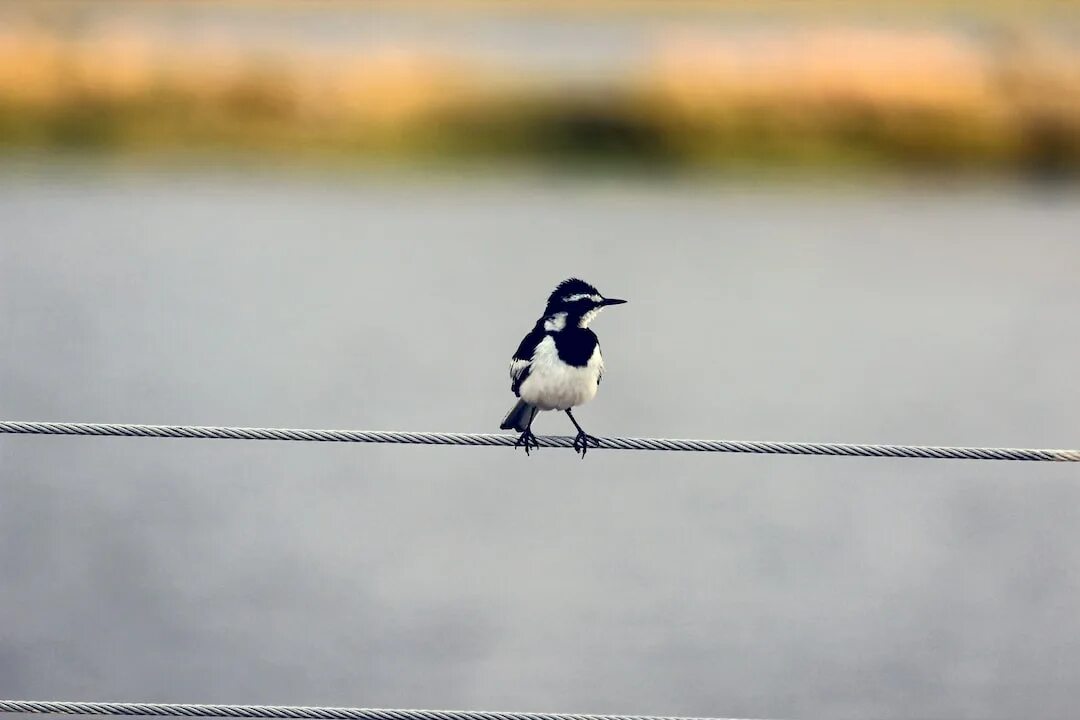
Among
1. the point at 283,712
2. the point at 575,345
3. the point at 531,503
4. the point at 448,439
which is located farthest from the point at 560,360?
the point at 531,503

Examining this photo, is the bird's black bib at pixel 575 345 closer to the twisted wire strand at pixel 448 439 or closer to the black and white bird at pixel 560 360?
the black and white bird at pixel 560 360

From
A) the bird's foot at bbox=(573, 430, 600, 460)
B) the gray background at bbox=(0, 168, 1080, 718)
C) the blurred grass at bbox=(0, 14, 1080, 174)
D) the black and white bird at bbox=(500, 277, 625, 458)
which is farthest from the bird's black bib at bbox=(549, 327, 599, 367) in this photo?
the blurred grass at bbox=(0, 14, 1080, 174)

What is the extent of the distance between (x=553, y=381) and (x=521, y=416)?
19 cm

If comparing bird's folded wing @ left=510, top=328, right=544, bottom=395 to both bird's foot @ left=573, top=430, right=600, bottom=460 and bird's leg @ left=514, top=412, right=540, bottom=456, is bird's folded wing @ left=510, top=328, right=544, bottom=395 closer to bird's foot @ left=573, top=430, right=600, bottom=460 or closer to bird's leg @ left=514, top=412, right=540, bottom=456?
bird's leg @ left=514, top=412, right=540, bottom=456

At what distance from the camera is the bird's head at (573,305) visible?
5.07 metres

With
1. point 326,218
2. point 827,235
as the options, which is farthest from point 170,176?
point 827,235

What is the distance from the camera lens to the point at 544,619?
341 inches

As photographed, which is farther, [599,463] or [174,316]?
[174,316]

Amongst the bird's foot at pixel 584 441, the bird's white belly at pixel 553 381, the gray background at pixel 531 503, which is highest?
the gray background at pixel 531 503

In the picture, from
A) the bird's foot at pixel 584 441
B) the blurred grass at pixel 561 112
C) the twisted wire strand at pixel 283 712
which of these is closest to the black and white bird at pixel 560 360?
the bird's foot at pixel 584 441

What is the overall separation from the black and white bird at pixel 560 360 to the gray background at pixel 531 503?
116 inches

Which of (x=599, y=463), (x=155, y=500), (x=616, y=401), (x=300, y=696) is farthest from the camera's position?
(x=616, y=401)

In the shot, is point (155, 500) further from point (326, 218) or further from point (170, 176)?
point (170, 176)

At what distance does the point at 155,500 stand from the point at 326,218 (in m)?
13.1
